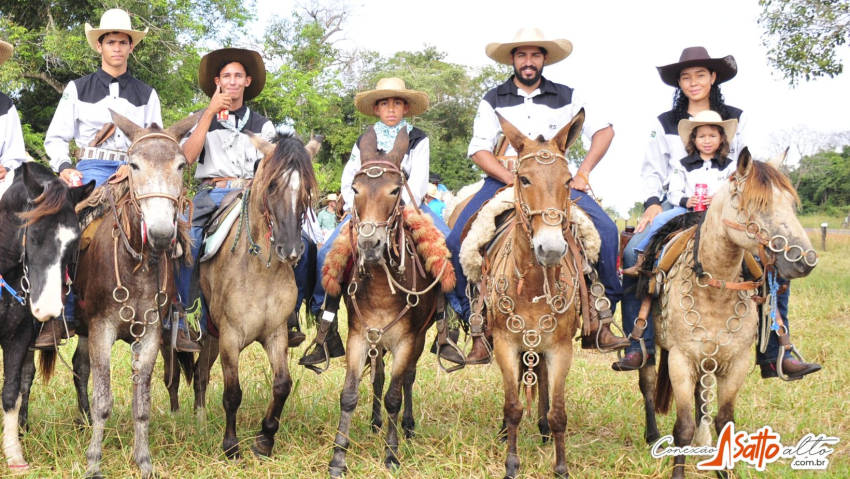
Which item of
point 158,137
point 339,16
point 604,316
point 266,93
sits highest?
point 339,16

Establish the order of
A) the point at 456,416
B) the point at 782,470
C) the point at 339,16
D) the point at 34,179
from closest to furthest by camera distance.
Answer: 1. the point at 34,179
2. the point at 782,470
3. the point at 456,416
4. the point at 339,16

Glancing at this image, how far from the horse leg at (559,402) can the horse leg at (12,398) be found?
3.86 m

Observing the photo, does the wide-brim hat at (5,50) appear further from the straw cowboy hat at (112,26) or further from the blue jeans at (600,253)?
the blue jeans at (600,253)

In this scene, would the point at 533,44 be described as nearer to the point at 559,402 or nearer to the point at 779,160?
the point at 779,160

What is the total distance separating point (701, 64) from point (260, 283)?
4.22 metres

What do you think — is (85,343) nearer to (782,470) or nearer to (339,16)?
(782,470)

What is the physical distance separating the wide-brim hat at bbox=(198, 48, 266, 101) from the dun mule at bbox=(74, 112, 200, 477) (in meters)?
1.51

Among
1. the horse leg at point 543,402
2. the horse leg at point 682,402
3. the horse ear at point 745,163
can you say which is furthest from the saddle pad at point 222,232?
the horse ear at point 745,163

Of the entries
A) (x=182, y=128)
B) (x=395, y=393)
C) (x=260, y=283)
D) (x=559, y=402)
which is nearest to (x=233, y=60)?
(x=182, y=128)

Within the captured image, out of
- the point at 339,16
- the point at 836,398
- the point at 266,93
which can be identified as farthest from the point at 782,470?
the point at 339,16

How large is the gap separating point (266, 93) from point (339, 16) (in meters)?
11.5

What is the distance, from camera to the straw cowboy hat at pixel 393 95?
6328 mm

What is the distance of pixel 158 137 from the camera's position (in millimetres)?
4895

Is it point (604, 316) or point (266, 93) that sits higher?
point (266, 93)
